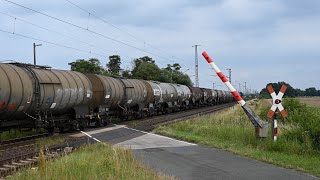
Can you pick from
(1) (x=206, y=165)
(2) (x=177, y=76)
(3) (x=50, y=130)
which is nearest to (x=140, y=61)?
(2) (x=177, y=76)

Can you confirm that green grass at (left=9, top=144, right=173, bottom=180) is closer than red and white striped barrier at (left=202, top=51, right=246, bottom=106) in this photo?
Yes

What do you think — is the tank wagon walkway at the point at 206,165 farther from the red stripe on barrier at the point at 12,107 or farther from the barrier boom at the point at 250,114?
the red stripe on barrier at the point at 12,107

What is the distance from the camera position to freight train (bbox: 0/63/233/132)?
1595 cm

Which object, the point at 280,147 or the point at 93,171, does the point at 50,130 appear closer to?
the point at 280,147

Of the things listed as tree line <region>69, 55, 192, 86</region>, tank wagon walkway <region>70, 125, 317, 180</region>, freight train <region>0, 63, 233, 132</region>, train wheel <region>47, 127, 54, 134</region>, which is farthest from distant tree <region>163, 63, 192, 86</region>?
tank wagon walkway <region>70, 125, 317, 180</region>

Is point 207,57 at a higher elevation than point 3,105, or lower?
higher

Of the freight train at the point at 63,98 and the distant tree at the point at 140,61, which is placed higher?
the distant tree at the point at 140,61

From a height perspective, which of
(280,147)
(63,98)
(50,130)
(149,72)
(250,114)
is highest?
(149,72)

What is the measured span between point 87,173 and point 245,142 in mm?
7070

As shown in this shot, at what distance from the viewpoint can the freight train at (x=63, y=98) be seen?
628 inches

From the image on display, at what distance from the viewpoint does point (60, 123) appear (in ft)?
68.0

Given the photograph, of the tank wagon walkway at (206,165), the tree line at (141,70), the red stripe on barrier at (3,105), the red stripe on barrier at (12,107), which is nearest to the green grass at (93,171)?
the tank wagon walkway at (206,165)

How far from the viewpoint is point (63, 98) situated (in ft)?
64.1

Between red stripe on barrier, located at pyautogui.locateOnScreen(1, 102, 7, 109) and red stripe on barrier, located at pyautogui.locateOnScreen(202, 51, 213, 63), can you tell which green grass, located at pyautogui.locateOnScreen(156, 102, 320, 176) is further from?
red stripe on barrier, located at pyautogui.locateOnScreen(1, 102, 7, 109)
